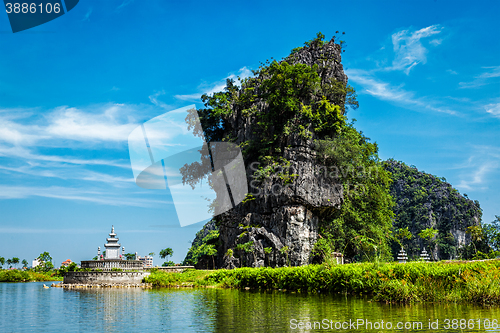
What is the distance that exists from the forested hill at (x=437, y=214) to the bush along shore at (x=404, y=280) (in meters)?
65.0

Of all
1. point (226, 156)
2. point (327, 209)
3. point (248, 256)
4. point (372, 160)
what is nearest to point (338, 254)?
point (327, 209)

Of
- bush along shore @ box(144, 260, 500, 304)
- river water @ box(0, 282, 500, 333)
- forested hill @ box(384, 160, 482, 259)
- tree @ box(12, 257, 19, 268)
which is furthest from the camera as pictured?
forested hill @ box(384, 160, 482, 259)

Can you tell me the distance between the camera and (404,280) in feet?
40.4

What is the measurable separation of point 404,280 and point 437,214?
79690mm

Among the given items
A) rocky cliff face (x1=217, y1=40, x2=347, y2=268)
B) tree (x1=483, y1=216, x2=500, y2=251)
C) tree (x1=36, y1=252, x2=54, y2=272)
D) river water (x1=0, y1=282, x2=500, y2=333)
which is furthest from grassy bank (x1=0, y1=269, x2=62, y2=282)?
tree (x1=483, y1=216, x2=500, y2=251)

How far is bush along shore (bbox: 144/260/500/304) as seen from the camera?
1102 cm

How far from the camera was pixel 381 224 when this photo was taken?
3303cm

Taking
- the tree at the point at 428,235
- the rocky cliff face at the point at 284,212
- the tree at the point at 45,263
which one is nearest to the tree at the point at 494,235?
the tree at the point at 428,235

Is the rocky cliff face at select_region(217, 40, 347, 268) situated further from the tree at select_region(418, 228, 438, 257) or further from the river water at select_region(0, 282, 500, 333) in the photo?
the tree at select_region(418, 228, 438, 257)

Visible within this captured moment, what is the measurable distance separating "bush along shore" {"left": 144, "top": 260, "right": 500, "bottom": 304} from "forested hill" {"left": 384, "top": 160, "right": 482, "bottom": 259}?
65002 millimetres

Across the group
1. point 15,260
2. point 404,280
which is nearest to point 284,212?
point 404,280

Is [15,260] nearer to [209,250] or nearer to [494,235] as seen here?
[209,250]

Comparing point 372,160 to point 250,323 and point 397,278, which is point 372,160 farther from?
point 250,323

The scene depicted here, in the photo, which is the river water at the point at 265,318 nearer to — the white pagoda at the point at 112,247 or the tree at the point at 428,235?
the white pagoda at the point at 112,247
